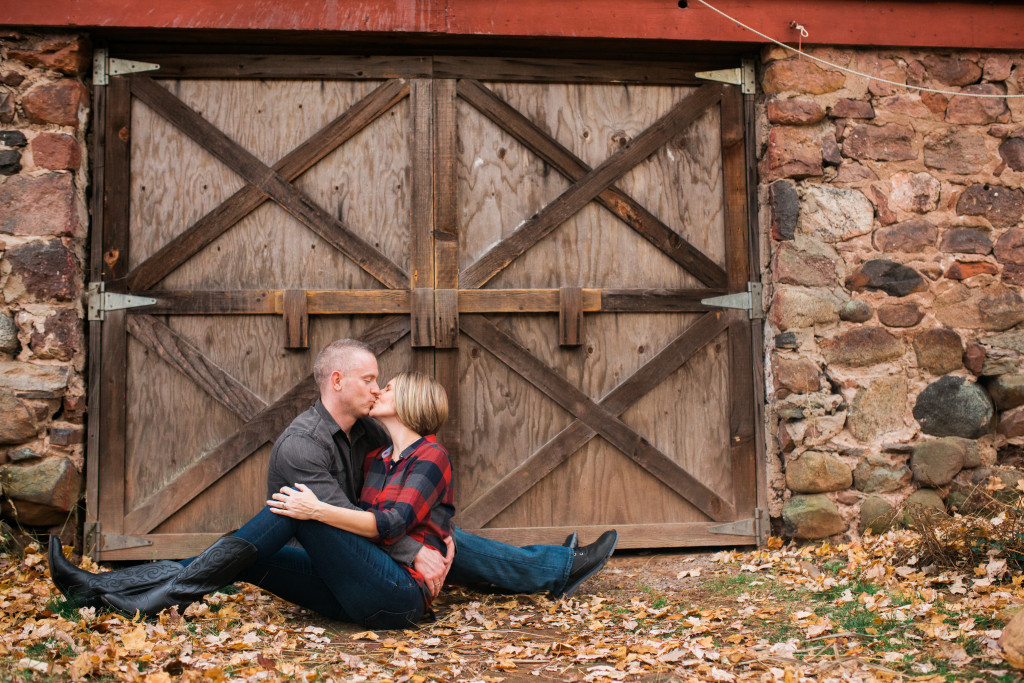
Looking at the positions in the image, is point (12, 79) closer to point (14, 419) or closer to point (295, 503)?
point (14, 419)

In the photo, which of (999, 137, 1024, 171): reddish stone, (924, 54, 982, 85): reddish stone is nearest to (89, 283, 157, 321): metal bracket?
(924, 54, 982, 85): reddish stone

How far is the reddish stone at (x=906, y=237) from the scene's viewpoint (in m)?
4.16

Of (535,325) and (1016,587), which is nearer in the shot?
(1016,587)

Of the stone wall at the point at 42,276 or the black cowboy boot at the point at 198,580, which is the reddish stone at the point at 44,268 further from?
the black cowboy boot at the point at 198,580

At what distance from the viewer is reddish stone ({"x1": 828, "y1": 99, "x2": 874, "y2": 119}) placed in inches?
164

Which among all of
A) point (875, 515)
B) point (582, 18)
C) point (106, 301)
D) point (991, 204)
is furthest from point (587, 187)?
point (106, 301)

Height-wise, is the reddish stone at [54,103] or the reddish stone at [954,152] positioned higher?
the reddish stone at [54,103]

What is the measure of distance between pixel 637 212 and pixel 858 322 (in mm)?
1284

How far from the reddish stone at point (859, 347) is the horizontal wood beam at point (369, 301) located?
3.07 ft

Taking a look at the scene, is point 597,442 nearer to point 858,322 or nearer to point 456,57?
point 858,322

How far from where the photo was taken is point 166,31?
3.96 m

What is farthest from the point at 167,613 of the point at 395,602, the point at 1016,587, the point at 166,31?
the point at 1016,587

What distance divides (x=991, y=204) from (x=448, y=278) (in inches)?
114

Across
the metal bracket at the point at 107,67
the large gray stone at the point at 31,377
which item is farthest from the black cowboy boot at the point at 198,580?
the metal bracket at the point at 107,67
